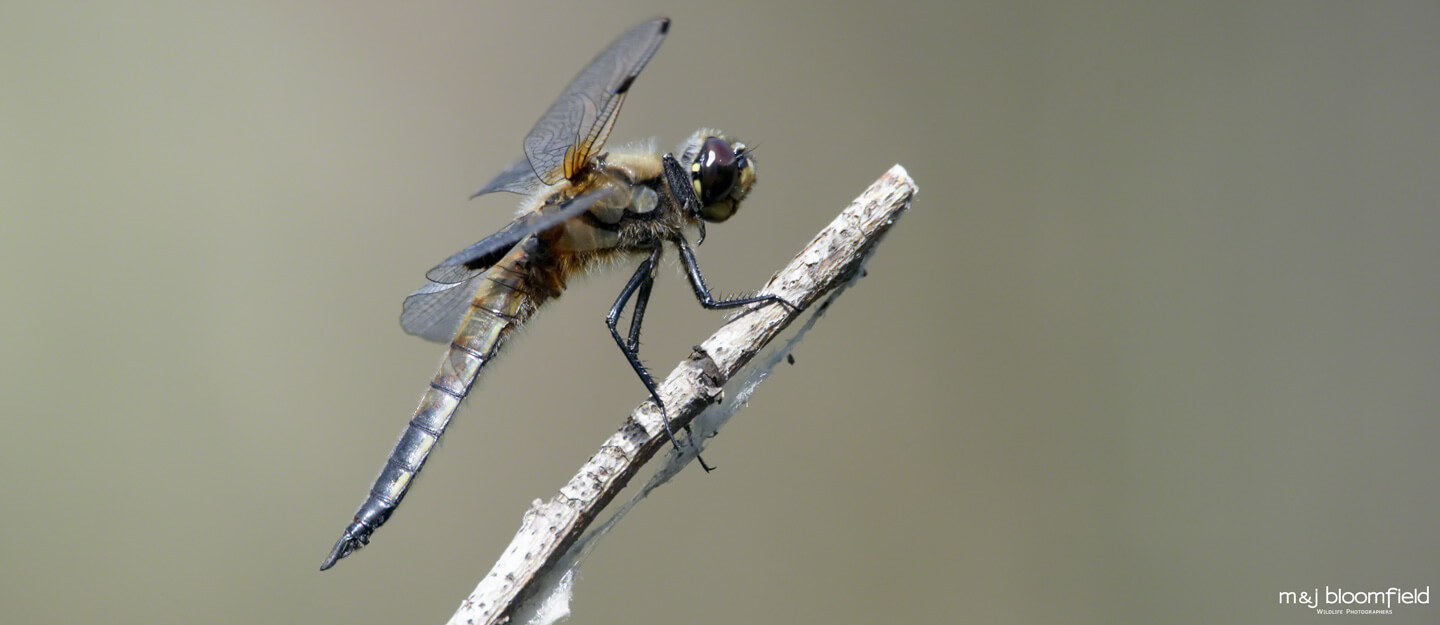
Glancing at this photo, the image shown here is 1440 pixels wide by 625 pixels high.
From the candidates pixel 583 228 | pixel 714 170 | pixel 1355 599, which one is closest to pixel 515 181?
pixel 583 228

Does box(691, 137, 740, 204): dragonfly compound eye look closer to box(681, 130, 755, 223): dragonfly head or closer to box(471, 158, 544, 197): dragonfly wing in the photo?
box(681, 130, 755, 223): dragonfly head

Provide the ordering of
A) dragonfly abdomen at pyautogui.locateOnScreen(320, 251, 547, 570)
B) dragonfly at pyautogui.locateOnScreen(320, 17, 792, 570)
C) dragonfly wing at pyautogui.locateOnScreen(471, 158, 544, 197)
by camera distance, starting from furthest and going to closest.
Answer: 1. dragonfly wing at pyautogui.locateOnScreen(471, 158, 544, 197)
2. dragonfly at pyautogui.locateOnScreen(320, 17, 792, 570)
3. dragonfly abdomen at pyautogui.locateOnScreen(320, 251, 547, 570)

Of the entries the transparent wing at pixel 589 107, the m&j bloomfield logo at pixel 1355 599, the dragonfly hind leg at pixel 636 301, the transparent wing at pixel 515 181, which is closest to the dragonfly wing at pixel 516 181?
the transparent wing at pixel 515 181

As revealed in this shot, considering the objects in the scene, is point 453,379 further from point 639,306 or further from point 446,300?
point 639,306

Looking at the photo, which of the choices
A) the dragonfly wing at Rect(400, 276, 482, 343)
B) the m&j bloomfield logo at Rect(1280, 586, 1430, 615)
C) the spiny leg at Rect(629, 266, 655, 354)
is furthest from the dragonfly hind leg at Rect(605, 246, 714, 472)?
the m&j bloomfield logo at Rect(1280, 586, 1430, 615)

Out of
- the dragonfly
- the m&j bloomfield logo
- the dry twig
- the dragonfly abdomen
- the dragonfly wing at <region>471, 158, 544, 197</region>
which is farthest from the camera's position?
the m&j bloomfield logo

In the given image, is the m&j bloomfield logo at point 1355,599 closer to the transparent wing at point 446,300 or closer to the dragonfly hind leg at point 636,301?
the dragonfly hind leg at point 636,301

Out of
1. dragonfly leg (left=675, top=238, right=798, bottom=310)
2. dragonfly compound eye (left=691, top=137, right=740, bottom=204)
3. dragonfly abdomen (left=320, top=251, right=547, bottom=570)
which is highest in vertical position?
dragonfly compound eye (left=691, top=137, right=740, bottom=204)
